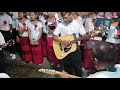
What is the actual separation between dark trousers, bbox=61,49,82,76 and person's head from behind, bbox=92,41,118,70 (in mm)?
765

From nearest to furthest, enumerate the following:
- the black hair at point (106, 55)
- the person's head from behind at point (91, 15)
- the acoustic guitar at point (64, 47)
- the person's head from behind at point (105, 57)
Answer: the person's head from behind at point (105, 57) < the black hair at point (106, 55) < the person's head from behind at point (91, 15) < the acoustic guitar at point (64, 47)

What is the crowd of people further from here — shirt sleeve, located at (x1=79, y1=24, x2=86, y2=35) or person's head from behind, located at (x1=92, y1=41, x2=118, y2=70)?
person's head from behind, located at (x1=92, y1=41, x2=118, y2=70)

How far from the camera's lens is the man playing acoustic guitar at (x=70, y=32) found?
472 cm

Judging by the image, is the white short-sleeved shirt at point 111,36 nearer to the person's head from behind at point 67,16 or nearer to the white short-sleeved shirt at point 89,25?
A: the white short-sleeved shirt at point 89,25

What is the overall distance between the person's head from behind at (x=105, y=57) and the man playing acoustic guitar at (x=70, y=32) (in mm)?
701

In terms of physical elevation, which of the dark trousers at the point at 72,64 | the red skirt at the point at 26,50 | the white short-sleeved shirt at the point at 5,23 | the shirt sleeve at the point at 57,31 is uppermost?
the white short-sleeved shirt at the point at 5,23

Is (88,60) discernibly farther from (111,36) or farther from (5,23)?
(5,23)

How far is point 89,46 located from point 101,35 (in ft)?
0.83

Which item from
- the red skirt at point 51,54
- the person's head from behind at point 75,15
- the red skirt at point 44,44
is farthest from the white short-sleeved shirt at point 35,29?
the person's head from behind at point 75,15

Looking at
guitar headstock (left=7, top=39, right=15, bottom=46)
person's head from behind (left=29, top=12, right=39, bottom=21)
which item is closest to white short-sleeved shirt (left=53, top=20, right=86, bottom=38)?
person's head from behind (left=29, top=12, right=39, bottom=21)

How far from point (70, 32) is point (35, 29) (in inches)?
21.7

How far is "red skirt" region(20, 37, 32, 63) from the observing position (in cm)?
484
